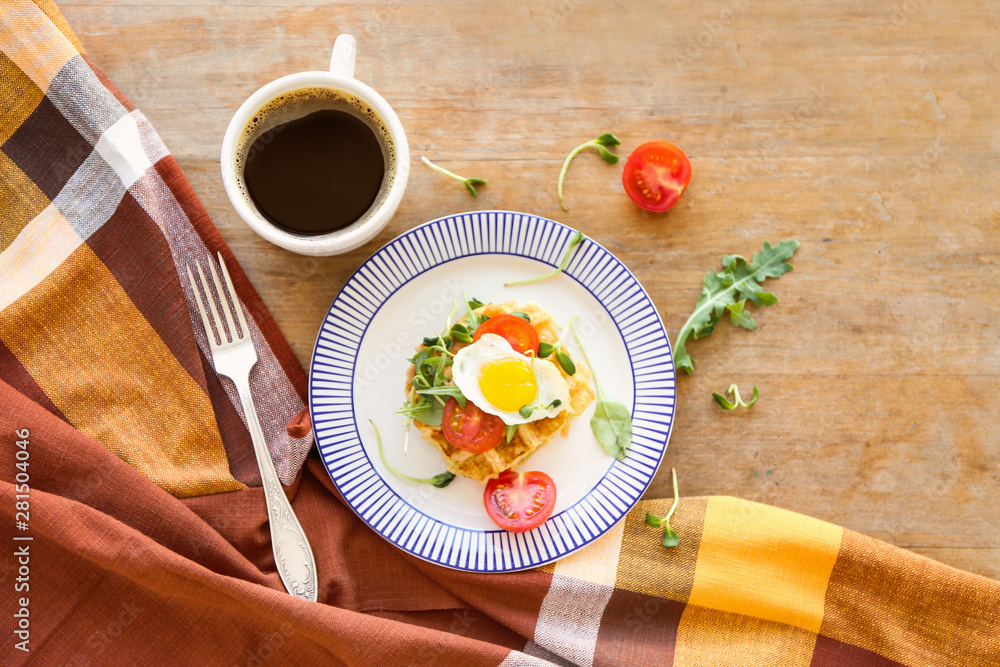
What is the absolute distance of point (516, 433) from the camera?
219cm

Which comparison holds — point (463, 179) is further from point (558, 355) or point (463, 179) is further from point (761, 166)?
Answer: point (761, 166)

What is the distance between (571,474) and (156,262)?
1633 mm

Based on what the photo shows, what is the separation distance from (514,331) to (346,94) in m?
0.95

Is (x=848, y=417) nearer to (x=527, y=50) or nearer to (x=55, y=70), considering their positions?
(x=527, y=50)

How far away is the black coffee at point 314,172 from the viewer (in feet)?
7.04

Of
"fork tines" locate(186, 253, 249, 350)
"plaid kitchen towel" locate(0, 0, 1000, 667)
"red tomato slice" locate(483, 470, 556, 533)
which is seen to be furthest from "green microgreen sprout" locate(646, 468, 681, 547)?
"fork tines" locate(186, 253, 249, 350)

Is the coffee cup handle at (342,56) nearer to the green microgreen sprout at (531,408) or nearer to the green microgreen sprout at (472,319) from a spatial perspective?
the green microgreen sprout at (472,319)

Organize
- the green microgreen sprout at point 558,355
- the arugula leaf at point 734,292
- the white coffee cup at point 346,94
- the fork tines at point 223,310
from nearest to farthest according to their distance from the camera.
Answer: the white coffee cup at point 346,94 → the green microgreen sprout at point 558,355 → the fork tines at point 223,310 → the arugula leaf at point 734,292

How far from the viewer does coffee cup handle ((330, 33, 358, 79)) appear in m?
2.07

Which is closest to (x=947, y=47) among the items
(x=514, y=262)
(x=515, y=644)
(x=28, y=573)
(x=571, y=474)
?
(x=514, y=262)

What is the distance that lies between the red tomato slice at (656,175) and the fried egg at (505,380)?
744mm

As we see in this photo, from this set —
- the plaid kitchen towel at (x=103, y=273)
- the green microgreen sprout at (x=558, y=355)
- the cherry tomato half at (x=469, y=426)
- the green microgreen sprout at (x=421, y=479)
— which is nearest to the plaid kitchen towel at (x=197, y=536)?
the plaid kitchen towel at (x=103, y=273)

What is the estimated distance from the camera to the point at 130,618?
2199 millimetres

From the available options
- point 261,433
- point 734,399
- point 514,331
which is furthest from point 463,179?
point 734,399
